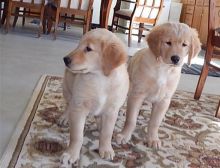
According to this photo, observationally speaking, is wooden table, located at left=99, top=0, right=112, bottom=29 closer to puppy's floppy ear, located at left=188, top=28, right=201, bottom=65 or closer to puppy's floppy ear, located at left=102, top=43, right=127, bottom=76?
puppy's floppy ear, located at left=188, top=28, right=201, bottom=65

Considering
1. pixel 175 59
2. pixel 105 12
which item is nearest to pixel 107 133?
pixel 175 59

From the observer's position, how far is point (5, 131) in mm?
1583

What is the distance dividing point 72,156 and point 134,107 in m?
0.42

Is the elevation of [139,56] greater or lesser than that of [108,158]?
greater

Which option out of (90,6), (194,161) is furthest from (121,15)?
(194,161)

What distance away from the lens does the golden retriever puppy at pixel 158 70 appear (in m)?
1.55

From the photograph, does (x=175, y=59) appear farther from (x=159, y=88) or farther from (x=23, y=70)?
(x=23, y=70)

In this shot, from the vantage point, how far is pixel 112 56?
1.32 m

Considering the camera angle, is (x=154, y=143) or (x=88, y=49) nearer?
(x=88, y=49)

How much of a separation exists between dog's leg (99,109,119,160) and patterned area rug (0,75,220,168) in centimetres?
3

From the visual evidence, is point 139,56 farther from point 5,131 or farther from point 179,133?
point 5,131

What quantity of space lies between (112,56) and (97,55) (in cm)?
6

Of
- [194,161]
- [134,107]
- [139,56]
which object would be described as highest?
[139,56]

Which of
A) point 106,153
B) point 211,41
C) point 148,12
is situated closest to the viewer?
point 106,153
